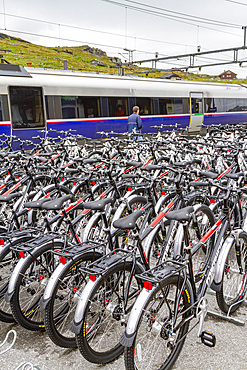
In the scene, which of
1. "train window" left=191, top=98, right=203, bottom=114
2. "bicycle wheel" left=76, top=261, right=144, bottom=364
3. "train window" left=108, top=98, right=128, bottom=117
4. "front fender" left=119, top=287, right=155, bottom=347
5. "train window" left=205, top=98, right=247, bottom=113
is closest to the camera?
"front fender" left=119, top=287, right=155, bottom=347

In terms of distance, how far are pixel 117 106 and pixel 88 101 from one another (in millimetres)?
1418

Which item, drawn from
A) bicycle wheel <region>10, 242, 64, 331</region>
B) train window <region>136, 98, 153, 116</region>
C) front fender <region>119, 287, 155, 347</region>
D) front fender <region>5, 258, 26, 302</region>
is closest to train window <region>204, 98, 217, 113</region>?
train window <region>136, 98, 153, 116</region>

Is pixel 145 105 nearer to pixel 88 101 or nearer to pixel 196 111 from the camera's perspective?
pixel 88 101

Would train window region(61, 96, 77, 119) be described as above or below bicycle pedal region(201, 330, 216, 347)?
above

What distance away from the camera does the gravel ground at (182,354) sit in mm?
2588

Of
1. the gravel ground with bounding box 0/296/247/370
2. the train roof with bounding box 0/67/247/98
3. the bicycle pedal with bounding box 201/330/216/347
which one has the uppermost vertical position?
the train roof with bounding box 0/67/247/98

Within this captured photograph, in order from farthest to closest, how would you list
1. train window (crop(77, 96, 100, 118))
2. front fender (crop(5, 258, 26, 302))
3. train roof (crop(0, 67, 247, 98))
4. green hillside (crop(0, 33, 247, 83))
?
green hillside (crop(0, 33, 247, 83)), train window (crop(77, 96, 100, 118)), train roof (crop(0, 67, 247, 98)), front fender (crop(5, 258, 26, 302))

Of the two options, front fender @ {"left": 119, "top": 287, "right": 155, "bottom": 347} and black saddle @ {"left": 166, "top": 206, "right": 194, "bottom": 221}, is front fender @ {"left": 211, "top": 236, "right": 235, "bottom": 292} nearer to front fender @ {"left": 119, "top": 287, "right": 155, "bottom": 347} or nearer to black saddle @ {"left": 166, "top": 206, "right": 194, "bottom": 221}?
black saddle @ {"left": 166, "top": 206, "right": 194, "bottom": 221}

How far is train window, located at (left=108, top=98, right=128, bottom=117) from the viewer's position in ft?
44.2

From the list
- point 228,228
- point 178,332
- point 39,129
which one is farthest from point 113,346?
point 39,129

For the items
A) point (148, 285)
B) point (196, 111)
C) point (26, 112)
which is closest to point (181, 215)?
point (148, 285)

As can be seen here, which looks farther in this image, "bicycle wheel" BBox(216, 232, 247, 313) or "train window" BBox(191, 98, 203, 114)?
"train window" BBox(191, 98, 203, 114)

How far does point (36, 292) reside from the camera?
305 centimetres

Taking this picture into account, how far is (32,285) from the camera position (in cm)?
301
